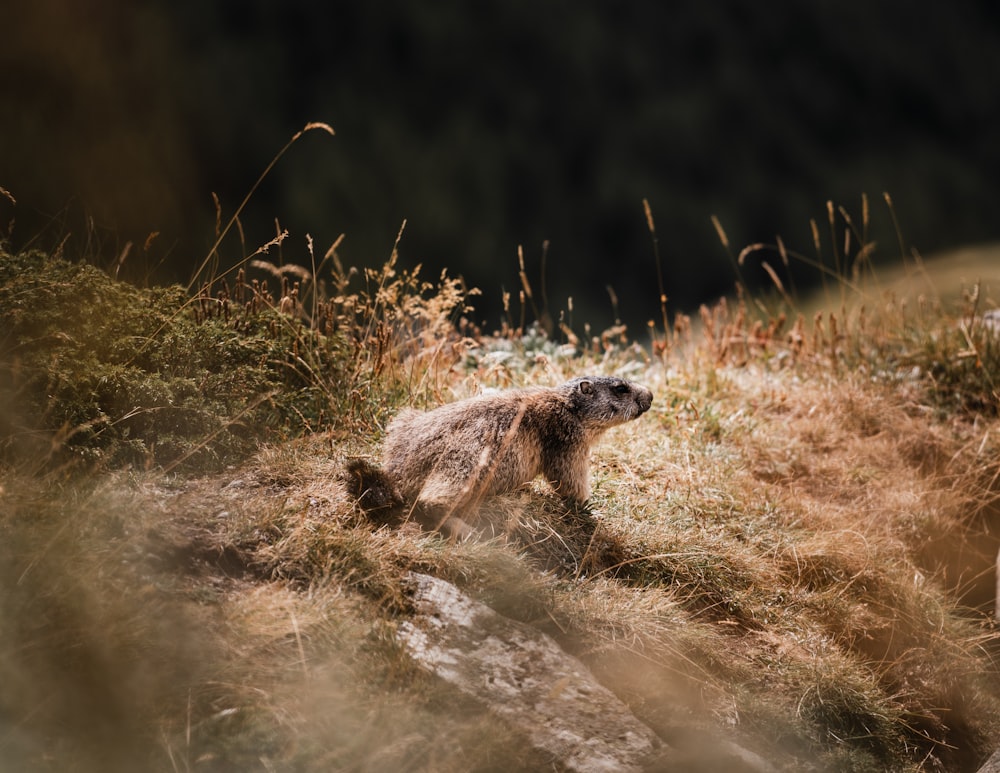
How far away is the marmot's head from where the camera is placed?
142 inches

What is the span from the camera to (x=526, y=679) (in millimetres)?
2652

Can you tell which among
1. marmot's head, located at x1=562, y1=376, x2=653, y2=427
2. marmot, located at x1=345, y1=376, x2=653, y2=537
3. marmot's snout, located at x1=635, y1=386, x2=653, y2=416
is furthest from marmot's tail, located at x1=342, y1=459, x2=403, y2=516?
marmot's snout, located at x1=635, y1=386, x2=653, y2=416

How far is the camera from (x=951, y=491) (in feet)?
15.7

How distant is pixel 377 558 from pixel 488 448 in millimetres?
601

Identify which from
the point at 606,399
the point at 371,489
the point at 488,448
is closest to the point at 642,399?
the point at 606,399

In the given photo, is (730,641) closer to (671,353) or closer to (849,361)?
(671,353)

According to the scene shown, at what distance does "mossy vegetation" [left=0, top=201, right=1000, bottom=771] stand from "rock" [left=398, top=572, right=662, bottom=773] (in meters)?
0.08

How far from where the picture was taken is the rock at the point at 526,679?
251cm

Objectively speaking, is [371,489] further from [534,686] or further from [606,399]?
[606,399]

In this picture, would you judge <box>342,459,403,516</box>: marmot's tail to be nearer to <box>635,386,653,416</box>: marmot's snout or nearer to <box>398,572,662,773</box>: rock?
<box>398,572,662,773</box>: rock

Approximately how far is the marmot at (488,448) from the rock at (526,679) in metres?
0.35

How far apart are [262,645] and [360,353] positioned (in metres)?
1.77

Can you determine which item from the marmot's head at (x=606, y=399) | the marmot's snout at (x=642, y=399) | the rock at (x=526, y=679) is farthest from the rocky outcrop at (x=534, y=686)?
the marmot's snout at (x=642, y=399)

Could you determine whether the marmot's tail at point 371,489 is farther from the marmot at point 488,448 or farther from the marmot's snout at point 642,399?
the marmot's snout at point 642,399
